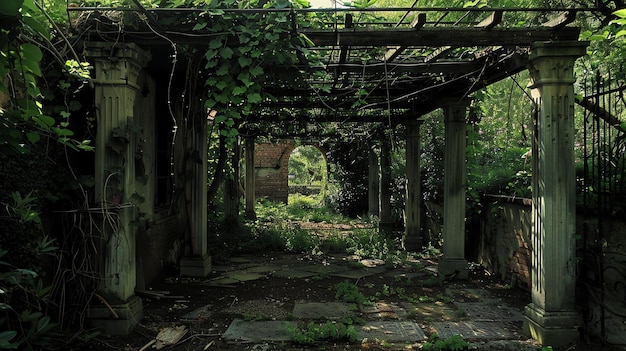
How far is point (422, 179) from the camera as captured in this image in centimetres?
995

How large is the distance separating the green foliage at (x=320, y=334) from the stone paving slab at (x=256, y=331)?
0.44 feet

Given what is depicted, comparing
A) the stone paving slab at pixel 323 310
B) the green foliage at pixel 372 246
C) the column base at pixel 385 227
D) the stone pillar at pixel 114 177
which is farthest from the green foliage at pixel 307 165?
the stone pillar at pixel 114 177

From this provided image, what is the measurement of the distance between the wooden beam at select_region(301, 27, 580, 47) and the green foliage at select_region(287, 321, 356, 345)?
2.96 m

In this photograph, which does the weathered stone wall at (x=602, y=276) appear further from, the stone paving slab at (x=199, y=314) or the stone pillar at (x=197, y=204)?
the stone pillar at (x=197, y=204)

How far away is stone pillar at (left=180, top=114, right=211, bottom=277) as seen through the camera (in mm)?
6750

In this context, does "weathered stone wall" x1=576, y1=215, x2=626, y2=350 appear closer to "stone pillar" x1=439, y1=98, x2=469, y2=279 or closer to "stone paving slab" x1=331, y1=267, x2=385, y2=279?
"stone pillar" x1=439, y1=98, x2=469, y2=279

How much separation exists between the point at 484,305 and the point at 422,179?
190 inches

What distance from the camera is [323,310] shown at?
5199mm

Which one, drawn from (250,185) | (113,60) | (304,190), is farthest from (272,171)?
(113,60)

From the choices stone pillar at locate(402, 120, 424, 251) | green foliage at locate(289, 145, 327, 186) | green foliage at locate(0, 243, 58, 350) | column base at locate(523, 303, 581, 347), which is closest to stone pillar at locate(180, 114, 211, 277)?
green foliage at locate(0, 243, 58, 350)

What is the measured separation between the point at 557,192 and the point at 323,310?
301cm

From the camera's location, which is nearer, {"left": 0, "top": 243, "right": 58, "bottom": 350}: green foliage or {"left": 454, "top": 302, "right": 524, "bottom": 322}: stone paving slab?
{"left": 0, "top": 243, "right": 58, "bottom": 350}: green foliage

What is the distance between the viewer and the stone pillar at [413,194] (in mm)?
9336

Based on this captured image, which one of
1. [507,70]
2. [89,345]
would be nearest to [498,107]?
[507,70]
